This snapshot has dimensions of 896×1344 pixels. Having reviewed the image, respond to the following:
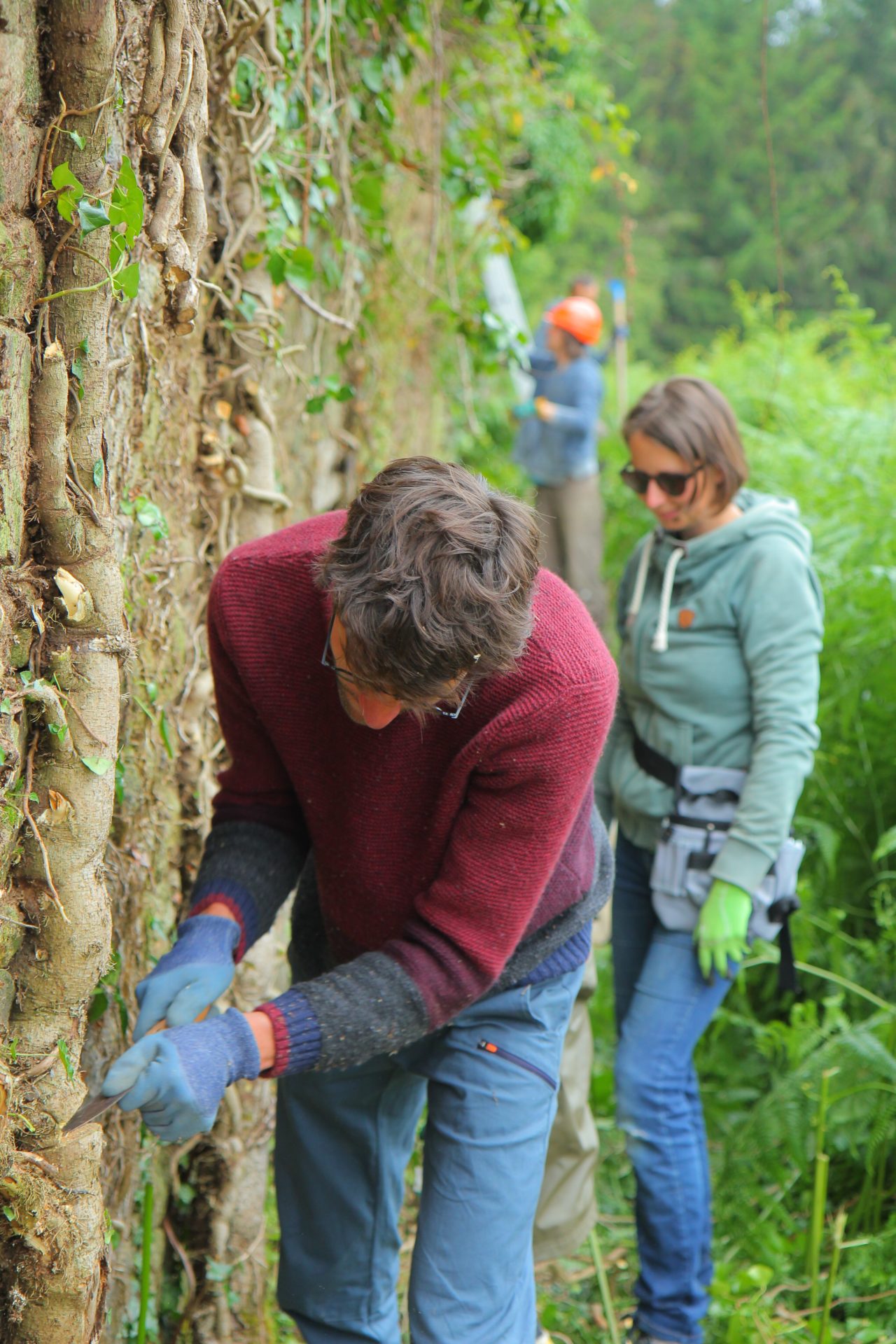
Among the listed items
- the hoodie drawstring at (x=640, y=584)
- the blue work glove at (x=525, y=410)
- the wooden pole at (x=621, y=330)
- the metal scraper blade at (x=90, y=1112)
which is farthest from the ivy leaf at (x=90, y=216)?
the wooden pole at (x=621, y=330)

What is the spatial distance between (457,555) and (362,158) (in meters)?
2.18

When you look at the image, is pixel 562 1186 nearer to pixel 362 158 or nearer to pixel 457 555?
pixel 457 555

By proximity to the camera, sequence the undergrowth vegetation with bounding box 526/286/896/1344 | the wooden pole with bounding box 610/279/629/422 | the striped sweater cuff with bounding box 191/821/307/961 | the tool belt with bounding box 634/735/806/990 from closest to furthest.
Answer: the striped sweater cuff with bounding box 191/821/307/961 < the tool belt with bounding box 634/735/806/990 < the undergrowth vegetation with bounding box 526/286/896/1344 < the wooden pole with bounding box 610/279/629/422

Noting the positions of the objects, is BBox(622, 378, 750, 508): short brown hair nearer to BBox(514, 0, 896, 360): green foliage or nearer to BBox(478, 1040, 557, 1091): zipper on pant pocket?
BBox(478, 1040, 557, 1091): zipper on pant pocket

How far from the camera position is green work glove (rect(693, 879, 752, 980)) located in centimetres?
233

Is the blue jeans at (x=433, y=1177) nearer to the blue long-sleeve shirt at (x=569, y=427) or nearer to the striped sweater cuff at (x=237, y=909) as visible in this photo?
the striped sweater cuff at (x=237, y=909)

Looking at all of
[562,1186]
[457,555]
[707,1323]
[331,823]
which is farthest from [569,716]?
[707,1323]

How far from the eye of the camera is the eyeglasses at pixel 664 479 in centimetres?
245

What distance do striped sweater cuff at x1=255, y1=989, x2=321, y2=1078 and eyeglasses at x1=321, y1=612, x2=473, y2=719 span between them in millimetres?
449

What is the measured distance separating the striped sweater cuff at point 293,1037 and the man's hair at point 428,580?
18.6 inches

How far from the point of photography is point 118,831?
6.12 ft

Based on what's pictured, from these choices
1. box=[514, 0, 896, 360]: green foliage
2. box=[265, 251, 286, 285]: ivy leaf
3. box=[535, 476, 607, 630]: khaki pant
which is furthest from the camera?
box=[514, 0, 896, 360]: green foliage

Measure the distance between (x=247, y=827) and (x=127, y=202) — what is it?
38.4 inches

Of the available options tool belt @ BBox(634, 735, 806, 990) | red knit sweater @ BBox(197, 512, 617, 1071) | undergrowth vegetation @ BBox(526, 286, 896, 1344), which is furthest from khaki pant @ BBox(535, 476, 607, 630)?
red knit sweater @ BBox(197, 512, 617, 1071)
